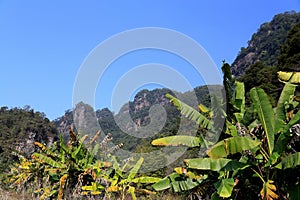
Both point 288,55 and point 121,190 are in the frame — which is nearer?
point 121,190

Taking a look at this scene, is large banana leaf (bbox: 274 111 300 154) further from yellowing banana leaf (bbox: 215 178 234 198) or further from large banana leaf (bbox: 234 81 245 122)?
large banana leaf (bbox: 234 81 245 122)

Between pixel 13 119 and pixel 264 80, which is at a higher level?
pixel 13 119

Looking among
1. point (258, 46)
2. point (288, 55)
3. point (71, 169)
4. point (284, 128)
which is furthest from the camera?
point (258, 46)

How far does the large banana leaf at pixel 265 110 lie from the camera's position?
6.38 meters

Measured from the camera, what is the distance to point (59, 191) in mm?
11859

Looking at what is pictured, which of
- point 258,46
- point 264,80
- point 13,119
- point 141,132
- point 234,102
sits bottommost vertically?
point 234,102

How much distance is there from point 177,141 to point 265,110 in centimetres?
207

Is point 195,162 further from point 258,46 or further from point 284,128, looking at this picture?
point 258,46

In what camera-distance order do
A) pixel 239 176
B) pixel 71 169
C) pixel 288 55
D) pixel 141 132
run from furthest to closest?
pixel 141 132, pixel 288 55, pixel 71 169, pixel 239 176

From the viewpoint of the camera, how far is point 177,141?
777 cm

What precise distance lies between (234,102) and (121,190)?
6.33 m

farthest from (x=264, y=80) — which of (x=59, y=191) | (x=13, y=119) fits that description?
(x=13, y=119)

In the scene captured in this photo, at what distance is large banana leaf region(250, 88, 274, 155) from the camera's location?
638 cm

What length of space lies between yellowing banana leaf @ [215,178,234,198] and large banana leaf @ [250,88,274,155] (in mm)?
937
